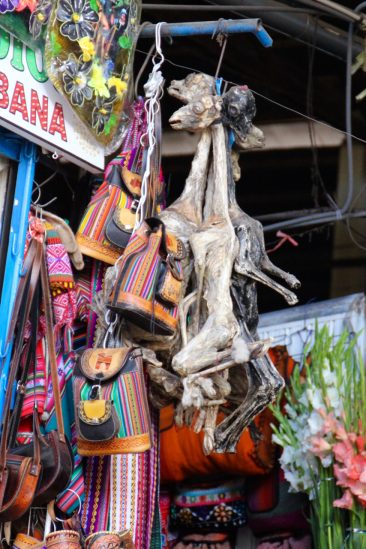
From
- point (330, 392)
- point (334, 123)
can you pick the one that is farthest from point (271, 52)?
point (330, 392)

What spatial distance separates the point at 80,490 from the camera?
427cm

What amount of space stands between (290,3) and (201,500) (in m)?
2.05

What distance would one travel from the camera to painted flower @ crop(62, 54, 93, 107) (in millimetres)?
4270

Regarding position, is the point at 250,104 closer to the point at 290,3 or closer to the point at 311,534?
the point at 290,3

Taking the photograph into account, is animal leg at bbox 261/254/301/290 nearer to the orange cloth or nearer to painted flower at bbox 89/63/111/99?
painted flower at bbox 89/63/111/99

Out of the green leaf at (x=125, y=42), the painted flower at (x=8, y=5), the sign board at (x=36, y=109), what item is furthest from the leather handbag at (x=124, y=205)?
the painted flower at (x=8, y=5)

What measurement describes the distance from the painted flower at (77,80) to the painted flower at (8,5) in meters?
0.28

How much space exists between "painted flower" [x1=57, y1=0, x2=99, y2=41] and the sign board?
0.13 m

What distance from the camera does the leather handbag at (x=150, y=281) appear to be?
4.04m

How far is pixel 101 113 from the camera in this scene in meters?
4.45

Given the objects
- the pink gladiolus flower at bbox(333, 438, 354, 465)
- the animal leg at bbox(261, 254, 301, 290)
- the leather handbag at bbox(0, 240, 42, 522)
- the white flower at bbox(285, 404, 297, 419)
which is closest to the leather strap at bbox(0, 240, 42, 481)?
the leather handbag at bbox(0, 240, 42, 522)

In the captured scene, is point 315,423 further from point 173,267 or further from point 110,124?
point 110,124

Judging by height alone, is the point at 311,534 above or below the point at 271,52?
below

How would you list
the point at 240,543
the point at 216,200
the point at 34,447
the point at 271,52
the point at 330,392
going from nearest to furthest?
the point at 34,447
the point at 216,200
the point at 330,392
the point at 240,543
the point at 271,52
